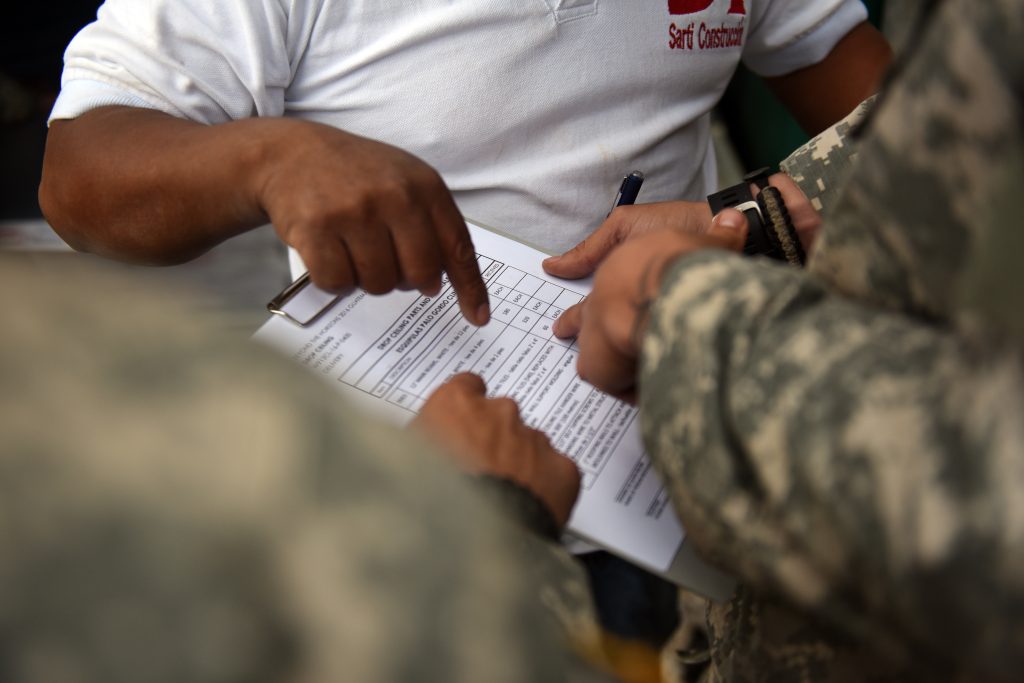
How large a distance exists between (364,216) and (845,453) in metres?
0.43

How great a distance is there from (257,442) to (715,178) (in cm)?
101

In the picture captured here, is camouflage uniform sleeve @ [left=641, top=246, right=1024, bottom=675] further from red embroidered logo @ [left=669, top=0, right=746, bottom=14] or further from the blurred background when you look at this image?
the blurred background

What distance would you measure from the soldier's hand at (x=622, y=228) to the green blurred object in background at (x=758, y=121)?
708 millimetres

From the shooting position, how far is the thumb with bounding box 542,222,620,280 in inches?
→ 29.9

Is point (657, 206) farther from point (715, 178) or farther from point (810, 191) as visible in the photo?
point (715, 178)

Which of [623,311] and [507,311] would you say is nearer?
[623,311]

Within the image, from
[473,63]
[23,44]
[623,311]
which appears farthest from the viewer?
[23,44]

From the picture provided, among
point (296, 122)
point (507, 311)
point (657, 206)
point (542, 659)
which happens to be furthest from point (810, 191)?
point (542, 659)

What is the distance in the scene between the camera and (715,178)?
43.7 inches

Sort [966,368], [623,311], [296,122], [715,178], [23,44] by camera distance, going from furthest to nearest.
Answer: [23,44] → [715,178] → [296,122] → [623,311] → [966,368]

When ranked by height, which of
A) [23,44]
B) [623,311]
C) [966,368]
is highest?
[966,368]

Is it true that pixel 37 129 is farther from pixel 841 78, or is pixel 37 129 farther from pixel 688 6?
pixel 841 78

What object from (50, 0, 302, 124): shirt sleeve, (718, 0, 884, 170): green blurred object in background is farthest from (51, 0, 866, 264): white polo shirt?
(718, 0, 884, 170): green blurred object in background

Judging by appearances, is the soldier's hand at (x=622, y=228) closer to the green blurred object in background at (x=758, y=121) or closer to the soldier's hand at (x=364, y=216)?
the soldier's hand at (x=364, y=216)
